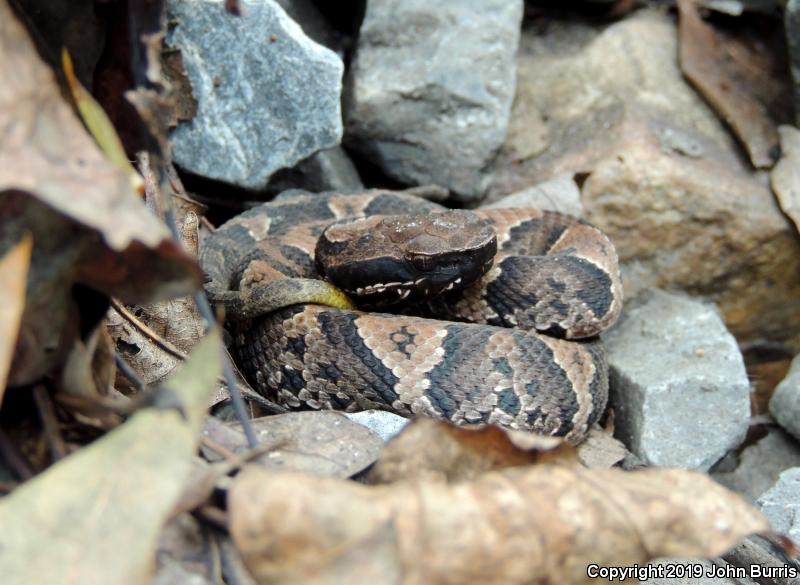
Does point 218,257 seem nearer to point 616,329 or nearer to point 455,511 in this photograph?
point 616,329

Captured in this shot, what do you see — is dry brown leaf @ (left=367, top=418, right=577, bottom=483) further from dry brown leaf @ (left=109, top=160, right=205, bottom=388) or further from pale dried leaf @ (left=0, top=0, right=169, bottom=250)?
dry brown leaf @ (left=109, top=160, right=205, bottom=388)

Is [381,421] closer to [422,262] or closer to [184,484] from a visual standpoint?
[422,262]

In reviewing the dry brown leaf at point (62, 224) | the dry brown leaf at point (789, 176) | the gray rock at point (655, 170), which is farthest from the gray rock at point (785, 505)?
the dry brown leaf at point (62, 224)

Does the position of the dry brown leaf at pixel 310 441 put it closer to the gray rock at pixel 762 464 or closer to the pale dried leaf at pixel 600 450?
the pale dried leaf at pixel 600 450

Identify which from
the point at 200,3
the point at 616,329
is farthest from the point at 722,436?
the point at 200,3

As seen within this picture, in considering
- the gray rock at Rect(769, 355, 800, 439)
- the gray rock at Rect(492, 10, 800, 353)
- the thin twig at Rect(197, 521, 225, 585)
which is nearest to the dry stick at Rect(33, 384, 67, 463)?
the thin twig at Rect(197, 521, 225, 585)

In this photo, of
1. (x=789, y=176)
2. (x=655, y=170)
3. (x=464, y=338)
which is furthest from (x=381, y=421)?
(x=789, y=176)
